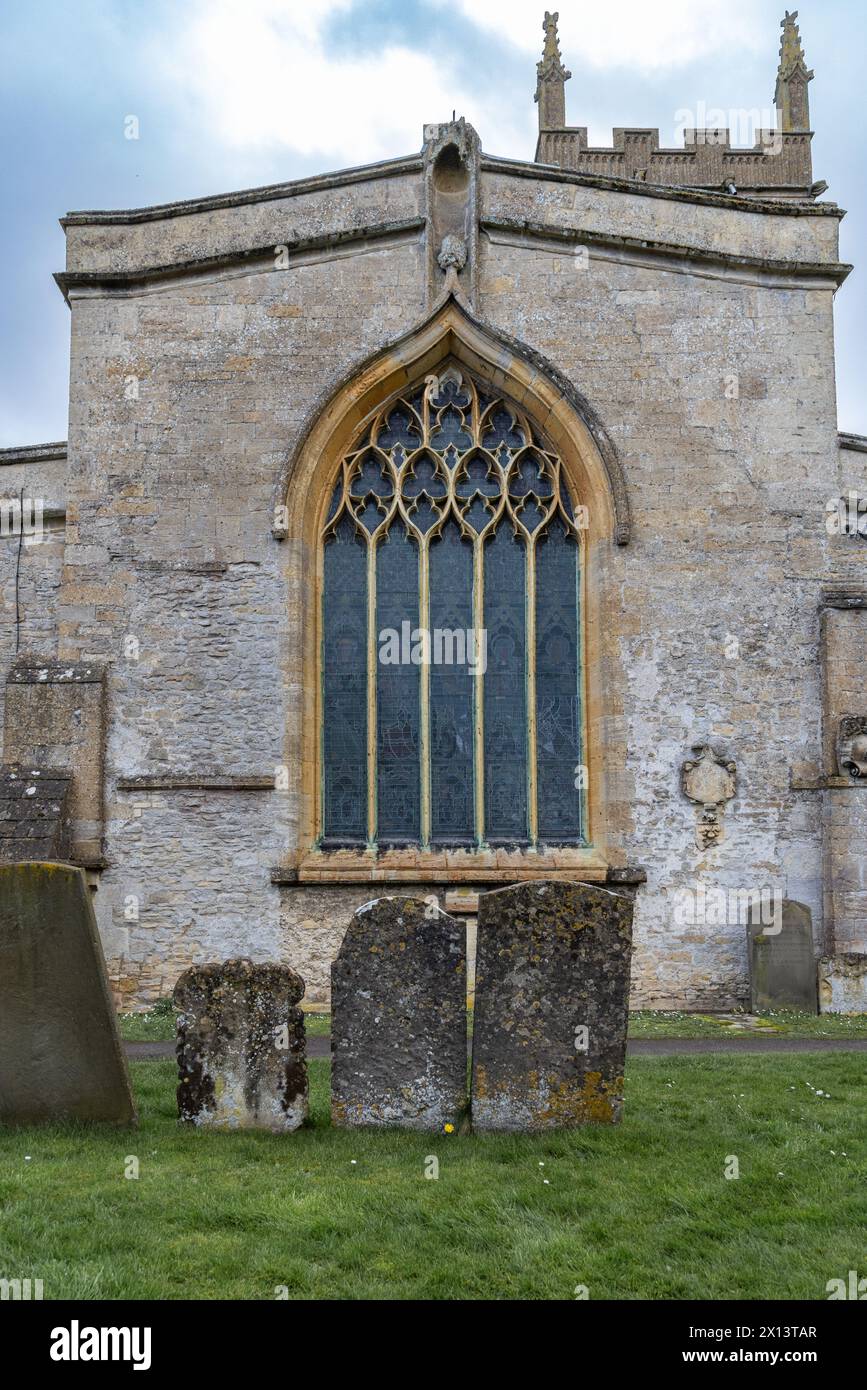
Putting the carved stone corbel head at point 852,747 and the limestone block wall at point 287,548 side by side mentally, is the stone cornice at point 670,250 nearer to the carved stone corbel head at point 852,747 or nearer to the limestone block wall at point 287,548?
the limestone block wall at point 287,548

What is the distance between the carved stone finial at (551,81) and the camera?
28.7 meters

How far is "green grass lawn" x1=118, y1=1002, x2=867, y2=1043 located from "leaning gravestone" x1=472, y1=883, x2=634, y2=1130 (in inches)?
150

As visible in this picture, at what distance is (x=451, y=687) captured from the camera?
11.8m

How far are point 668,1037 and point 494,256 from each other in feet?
27.1

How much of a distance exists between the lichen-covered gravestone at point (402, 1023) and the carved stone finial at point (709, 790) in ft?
19.4

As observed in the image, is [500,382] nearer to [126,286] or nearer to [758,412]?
[758,412]

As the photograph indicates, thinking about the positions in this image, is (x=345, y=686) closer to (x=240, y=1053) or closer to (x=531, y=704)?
(x=531, y=704)

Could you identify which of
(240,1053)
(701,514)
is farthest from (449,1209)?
(701,514)

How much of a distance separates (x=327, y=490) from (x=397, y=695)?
234cm

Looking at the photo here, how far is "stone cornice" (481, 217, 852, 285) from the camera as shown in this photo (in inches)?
472

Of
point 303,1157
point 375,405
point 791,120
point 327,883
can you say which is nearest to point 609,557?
point 375,405

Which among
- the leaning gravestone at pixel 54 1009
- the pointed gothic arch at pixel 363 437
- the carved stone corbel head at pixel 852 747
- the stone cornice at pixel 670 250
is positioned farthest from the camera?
the stone cornice at pixel 670 250

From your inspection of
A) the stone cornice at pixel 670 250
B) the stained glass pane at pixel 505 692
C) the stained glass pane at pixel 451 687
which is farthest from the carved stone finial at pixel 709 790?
the stone cornice at pixel 670 250

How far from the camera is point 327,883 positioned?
35.9ft
